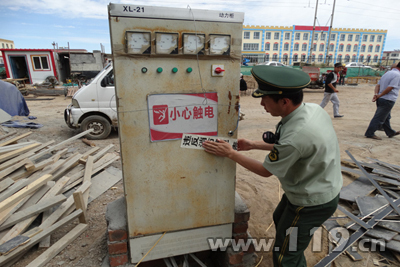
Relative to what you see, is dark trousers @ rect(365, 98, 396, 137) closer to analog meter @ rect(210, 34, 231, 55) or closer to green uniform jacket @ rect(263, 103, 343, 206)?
green uniform jacket @ rect(263, 103, 343, 206)

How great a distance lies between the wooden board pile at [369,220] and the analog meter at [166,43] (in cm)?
247

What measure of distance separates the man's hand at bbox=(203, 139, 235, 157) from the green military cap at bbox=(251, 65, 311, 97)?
45 cm

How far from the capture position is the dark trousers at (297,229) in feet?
5.75

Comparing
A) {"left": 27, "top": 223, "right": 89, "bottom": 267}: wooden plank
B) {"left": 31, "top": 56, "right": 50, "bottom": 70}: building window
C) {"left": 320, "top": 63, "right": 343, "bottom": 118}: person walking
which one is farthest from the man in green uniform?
{"left": 31, "top": 56, "right": 50, "bottom": 70}: building window

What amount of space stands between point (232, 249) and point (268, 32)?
167ft

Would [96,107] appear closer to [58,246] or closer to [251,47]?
[58,246]

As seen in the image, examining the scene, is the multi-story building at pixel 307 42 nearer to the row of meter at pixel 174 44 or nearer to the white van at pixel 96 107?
the white van at pixel 96 107

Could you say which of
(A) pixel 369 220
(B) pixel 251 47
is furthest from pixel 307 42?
(A) pixel 369 220

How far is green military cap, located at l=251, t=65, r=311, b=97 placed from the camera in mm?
1575

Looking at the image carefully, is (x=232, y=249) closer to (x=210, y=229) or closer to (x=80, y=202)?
(x=210, y=229)

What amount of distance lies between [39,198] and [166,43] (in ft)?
9.44

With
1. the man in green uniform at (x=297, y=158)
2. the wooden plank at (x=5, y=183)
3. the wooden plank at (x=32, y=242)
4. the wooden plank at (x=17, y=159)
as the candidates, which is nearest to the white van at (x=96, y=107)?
the wooden plank at (x=17, y=159)

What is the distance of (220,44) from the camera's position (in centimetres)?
175

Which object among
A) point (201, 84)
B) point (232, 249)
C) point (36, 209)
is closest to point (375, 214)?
point (232, 249)
